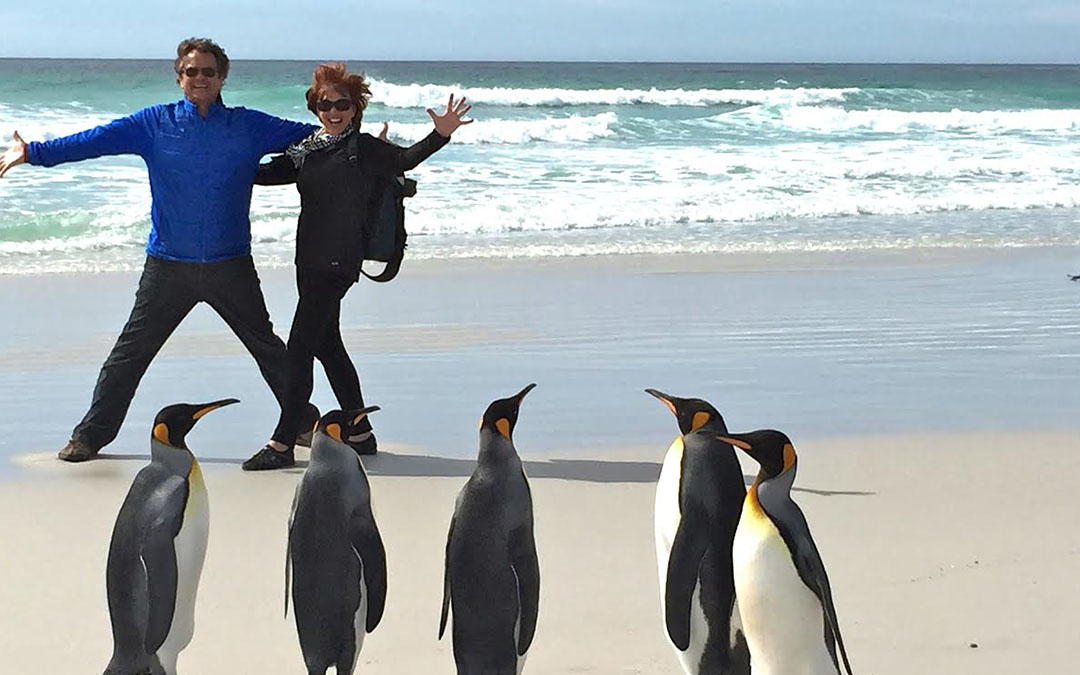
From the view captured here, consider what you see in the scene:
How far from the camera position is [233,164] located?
518cm

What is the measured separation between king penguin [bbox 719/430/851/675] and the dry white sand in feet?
1.17

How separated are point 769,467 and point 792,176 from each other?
14.3 metres

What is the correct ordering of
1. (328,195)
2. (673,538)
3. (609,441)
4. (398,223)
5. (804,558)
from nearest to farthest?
(804,558) < (673,538) < (328,195) < (398,223) < (609,441)

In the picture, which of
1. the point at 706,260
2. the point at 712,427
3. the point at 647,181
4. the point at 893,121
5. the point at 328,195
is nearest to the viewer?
the point at 712,427

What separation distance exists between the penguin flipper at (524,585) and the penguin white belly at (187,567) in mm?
674

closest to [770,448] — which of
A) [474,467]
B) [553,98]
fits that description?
[474,467]

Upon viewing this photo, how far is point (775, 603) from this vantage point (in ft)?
10.4

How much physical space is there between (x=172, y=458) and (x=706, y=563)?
112 centimetres

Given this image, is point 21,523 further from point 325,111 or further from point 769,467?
point 769,467

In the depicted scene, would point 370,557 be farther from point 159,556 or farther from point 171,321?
point 171,321

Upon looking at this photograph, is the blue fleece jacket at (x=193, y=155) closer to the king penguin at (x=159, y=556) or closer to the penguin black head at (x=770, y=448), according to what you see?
the king penguin at (x=159, y=556)

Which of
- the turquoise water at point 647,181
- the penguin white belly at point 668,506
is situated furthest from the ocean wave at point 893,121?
the penguin white belly at point 668,506

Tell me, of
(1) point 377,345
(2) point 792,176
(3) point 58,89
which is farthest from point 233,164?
(3) point 58,89

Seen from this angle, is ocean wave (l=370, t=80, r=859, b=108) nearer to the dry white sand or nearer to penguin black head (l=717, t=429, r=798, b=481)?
the dry white sand
